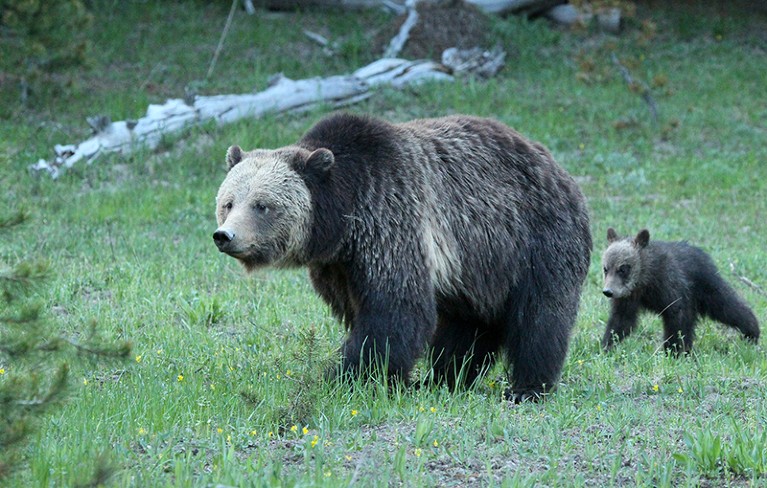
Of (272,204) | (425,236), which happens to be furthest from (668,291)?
(272,204)

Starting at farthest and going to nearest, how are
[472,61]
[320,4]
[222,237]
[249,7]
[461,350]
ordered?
1. [320,4]
2. [249,7]
3. [472,61]
4. [461,350]
5. [222,237]

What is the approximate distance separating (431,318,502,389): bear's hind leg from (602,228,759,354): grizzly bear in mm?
1850

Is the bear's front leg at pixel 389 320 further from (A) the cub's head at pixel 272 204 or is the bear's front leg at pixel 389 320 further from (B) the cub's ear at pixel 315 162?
(B) the cub's ear at pixel 315 162

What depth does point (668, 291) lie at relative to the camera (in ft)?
31.2

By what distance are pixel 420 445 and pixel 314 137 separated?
2537 mm

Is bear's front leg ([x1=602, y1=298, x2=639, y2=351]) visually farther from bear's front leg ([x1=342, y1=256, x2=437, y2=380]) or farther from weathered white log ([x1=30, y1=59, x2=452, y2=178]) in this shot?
weathered white log ([x1=30, y1=59, x2=452, y2=178])

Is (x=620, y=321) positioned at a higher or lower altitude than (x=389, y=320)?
lower

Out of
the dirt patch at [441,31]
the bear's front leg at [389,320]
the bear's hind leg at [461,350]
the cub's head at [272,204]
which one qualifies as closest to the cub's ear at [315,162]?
the cub's head at [272,204]

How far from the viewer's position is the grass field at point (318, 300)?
5172mm

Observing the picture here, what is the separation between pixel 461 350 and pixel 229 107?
9587 mm

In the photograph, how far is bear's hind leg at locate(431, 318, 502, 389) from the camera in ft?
25.0

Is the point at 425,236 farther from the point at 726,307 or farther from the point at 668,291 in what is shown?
the point at 726,307

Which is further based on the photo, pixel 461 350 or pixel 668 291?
pixel 668 291

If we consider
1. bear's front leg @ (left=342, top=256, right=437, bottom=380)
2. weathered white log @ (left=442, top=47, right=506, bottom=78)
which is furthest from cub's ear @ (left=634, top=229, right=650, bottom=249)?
weathered white log @ (left=442, top=47, right=506, bottom=78)
